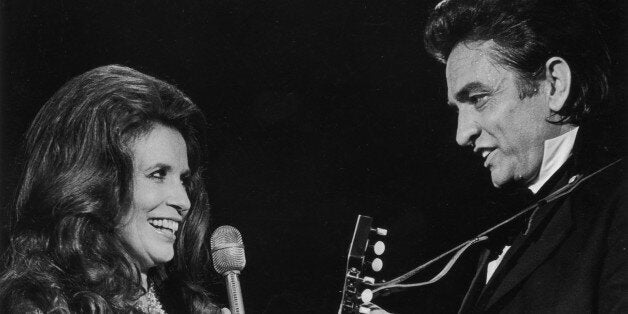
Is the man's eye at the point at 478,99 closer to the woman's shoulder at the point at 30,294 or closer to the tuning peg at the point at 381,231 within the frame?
the tuning peg at the point at 381,231

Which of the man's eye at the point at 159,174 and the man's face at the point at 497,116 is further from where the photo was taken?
the man's eye at the point at 159,174

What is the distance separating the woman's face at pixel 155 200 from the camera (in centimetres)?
181

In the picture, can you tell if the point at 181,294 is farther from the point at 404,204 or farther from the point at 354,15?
the point at 354,15

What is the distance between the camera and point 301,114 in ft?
7.30

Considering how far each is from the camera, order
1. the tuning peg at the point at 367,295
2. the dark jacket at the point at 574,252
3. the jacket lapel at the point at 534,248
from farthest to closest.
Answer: the tuning peg at the point at 367,295 < the jacket lapel at the point at 534,248 < the dark jacket at the point at 574,252

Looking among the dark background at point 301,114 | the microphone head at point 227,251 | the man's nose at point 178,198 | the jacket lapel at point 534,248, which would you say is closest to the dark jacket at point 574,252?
the jacket lapel at point 534,248

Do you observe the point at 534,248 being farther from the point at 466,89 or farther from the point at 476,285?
the point at 466,89

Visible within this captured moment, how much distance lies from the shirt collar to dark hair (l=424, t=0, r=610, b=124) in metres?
0.05

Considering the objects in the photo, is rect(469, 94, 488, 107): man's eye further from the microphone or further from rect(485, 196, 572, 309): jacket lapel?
the microphone

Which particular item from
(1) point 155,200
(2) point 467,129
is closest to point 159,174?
(1) point 155,200

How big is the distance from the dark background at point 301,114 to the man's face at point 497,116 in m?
0.27

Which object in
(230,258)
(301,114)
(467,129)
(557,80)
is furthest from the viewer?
(301,114)

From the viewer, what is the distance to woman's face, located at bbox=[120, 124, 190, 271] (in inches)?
71.4

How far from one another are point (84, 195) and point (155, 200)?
195 millimetres
